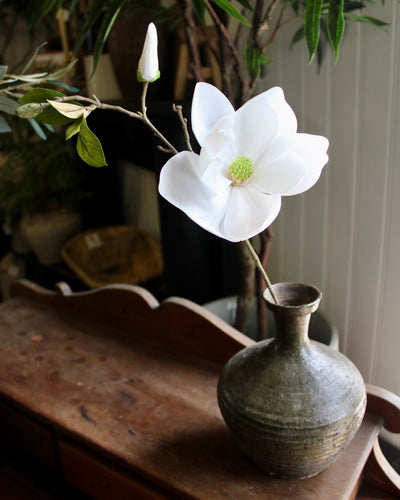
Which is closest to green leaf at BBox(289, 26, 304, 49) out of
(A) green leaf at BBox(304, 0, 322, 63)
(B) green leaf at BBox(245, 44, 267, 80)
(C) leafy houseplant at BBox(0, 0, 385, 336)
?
(C) leafy houseplant at BBox(0, 0, 385, 336)

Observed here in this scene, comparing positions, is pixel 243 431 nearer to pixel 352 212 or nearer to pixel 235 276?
pixel 352 212

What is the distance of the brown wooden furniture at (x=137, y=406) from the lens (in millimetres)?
741

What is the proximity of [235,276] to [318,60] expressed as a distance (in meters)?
0.62

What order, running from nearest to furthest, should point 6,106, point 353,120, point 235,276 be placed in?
point 6,106
point 353,120
point 235,276

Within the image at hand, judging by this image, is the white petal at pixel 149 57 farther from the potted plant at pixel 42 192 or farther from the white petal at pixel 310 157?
the potted plant at pixel 42 192

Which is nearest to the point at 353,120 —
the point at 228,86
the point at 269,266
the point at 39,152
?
the point at 228,86

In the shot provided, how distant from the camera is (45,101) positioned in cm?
62

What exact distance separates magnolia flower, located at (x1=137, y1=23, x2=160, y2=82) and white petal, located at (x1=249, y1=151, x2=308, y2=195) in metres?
0.16

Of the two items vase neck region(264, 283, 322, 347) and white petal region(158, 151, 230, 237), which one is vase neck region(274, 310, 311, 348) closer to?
vase neck region(264, 283, 322, 347)

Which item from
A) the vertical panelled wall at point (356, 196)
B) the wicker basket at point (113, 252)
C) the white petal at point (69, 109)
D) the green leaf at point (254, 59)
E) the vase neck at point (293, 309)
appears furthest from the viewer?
the wicker basket at point (113, 252)

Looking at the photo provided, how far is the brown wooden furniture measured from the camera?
29.2 inches

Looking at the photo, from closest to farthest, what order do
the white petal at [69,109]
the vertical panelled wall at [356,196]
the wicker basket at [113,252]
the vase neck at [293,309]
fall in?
the white petal at [69,109] < the vase neck at [293,309] < the vertical panelled wall at [356,196] < the wicker basket at [113,252]

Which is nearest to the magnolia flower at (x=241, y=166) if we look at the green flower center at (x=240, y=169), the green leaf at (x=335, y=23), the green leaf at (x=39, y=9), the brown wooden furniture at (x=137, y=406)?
the green flower center at (x=240, y=169)

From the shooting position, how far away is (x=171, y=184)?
589mm
